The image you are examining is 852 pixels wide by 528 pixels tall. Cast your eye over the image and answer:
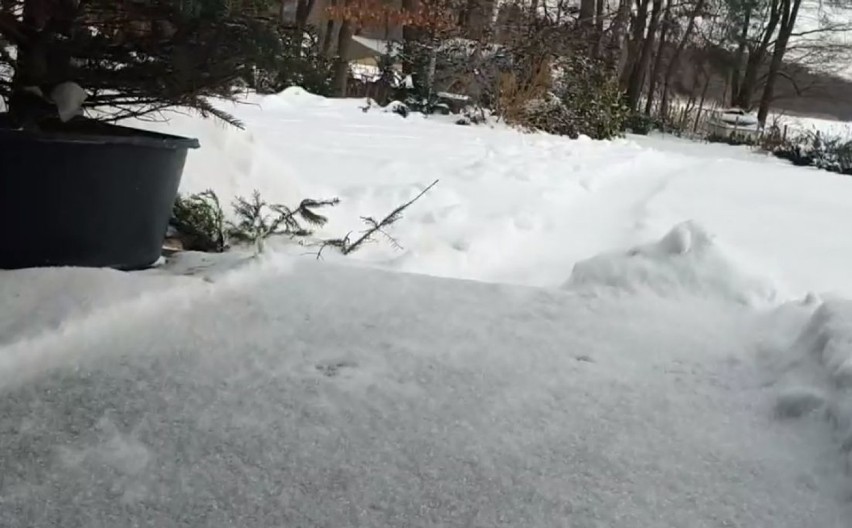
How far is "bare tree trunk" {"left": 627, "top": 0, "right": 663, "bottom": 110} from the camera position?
12.5m

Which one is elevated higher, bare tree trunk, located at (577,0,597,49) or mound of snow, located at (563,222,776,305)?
bare tree trunk, located at (577,0,597,49)

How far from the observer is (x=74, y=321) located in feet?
4.42

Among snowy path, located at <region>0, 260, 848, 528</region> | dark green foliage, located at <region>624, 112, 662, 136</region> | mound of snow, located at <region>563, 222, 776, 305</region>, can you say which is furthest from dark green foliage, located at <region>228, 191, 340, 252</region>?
dark green foliage, located at <region>624, 112, 662, 136</region>

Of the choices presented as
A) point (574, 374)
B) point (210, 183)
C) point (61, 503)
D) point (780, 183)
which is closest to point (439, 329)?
point (574, 374)

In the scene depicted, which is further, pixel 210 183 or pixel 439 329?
pixel 210 183

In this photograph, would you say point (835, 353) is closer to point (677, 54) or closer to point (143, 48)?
point (143, 48)

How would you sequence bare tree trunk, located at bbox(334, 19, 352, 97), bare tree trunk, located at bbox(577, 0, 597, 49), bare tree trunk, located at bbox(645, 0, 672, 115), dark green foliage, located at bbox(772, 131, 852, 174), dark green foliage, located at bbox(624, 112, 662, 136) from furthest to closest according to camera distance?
bare tree trunk, located at bbox(645, 0, 672, 115) → dark green foliage, located at bbox(624, 112, 662, 136) → bare tree trunk, located at bbox(577, 0, 597, 49) → bare tree trunk, located at bbox(334, 19, 352, 97) → dark green foliage, located at bbox(772, 131, 852, 174)

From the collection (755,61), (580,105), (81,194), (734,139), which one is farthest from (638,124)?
(81,194)

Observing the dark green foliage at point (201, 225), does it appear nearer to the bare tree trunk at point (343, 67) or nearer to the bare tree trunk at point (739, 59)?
the bare tree trunk at point (343, 67)

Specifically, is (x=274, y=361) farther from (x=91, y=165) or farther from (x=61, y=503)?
(x=91, y=165)

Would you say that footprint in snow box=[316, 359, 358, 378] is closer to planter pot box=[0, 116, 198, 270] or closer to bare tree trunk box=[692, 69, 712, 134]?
planter pot box=[0, 116, 198, 270]

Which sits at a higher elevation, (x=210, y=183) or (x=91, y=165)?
(x=91, y=165)

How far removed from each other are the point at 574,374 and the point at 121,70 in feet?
3.69

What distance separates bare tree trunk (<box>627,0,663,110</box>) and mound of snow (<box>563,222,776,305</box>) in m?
10.7
